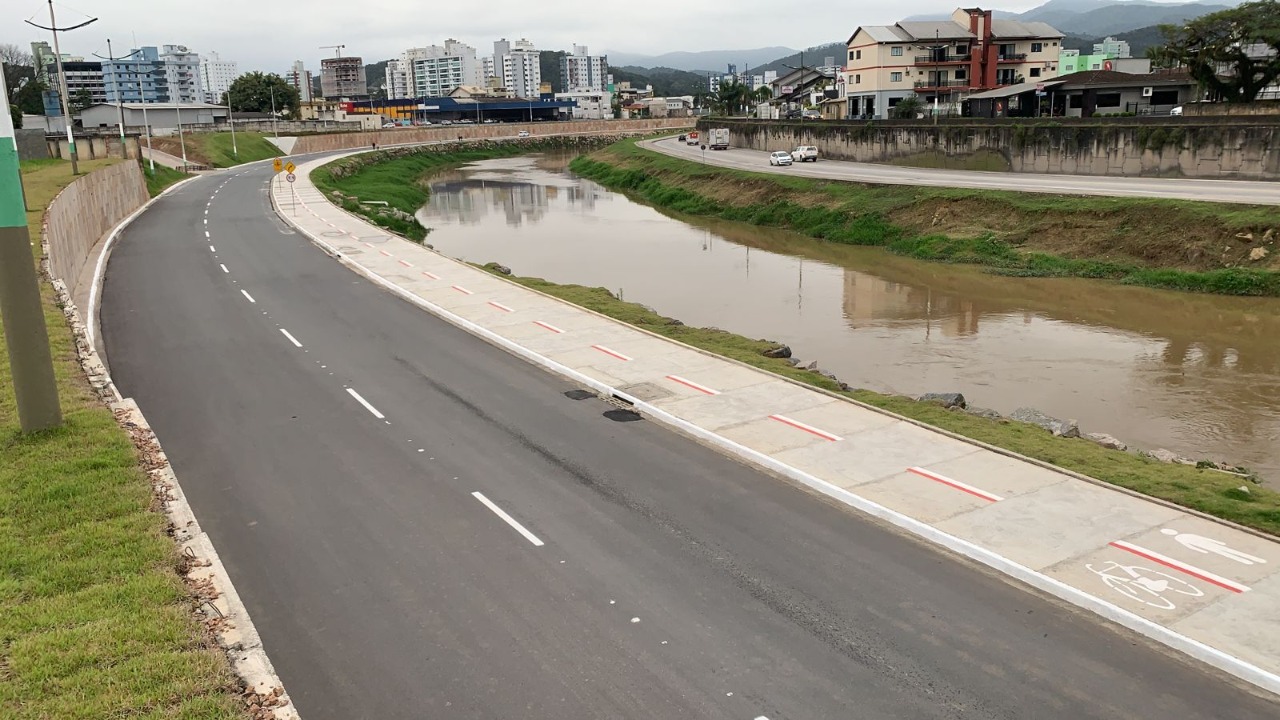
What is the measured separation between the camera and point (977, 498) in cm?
1400

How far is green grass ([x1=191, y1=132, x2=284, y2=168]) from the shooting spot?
86.2 m

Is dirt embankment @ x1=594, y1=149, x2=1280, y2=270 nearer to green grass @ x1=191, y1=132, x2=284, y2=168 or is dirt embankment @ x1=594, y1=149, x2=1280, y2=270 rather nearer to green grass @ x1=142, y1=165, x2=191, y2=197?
green grass @ x1=142, y1=165, x2=191, y2=197

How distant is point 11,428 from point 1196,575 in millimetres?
16868

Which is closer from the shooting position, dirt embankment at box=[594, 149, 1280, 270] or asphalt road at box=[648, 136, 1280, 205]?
dirt embankment at box=[594, 149, 1280, 270]

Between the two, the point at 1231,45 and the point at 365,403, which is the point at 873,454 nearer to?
the point at 365,403

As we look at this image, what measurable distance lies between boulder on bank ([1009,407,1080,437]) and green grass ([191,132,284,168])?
262ft

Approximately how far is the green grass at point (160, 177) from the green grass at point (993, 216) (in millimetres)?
34470

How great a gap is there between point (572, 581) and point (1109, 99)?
6728 centimetres

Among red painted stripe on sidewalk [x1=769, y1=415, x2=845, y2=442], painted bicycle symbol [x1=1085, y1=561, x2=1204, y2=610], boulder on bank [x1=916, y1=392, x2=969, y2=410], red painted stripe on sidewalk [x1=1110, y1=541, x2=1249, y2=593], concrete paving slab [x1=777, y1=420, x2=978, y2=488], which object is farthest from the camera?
boulder on bank [x1=916, y1=392, x2=969, y2=410]

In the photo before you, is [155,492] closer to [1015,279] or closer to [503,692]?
[503,692]

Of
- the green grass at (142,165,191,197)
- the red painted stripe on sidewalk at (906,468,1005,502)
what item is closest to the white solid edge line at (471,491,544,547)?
the red painted stripe on sidewalk at (906,468,1005,502)

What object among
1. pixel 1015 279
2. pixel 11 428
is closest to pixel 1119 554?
pixel 11 428

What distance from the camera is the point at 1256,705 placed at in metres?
9.20

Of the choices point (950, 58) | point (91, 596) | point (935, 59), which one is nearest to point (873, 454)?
point (91, 596)
